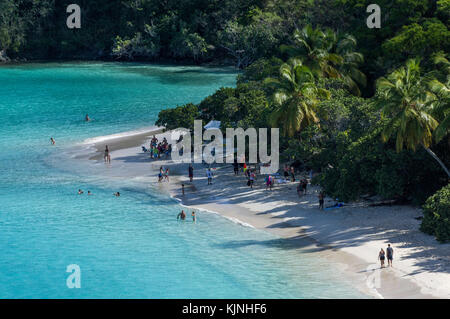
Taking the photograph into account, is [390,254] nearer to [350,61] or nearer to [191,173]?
[191,173]

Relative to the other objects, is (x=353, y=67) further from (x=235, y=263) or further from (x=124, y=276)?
(x=124, y=276)

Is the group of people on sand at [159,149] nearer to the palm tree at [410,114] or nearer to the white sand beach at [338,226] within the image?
the white sand beach at [338,226]

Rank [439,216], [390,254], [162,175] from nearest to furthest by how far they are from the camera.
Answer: [390,254], [439,216], [162,175]

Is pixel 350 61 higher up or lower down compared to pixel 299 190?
higher up

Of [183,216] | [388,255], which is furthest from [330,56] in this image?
[388,255]

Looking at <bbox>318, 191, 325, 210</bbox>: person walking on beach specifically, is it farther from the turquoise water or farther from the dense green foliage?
the dense green foliage

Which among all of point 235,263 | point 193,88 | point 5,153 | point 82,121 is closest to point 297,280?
point 235,263

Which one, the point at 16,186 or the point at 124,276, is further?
the point at 16,186
